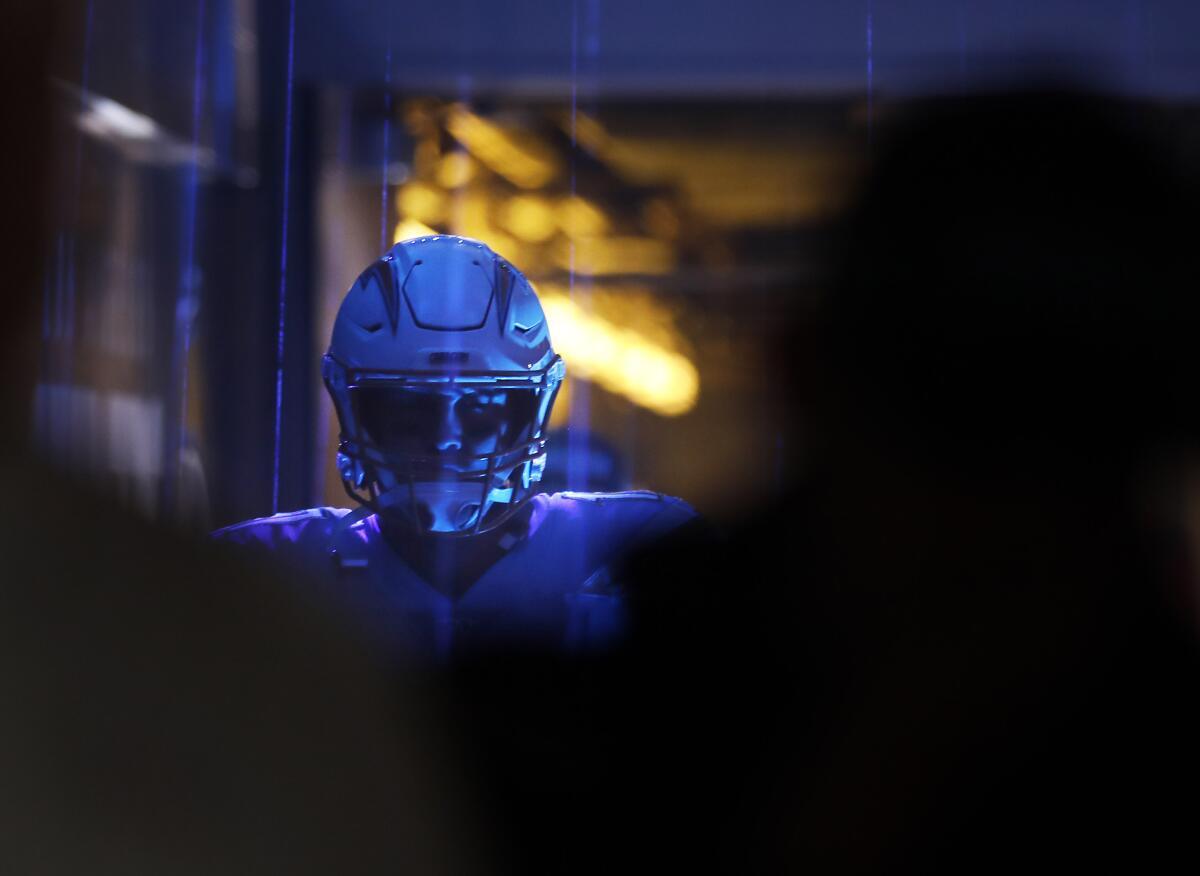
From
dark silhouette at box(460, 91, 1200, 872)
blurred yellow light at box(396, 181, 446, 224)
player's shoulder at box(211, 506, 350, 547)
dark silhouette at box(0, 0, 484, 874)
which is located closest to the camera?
dark silhouette at box(460, 91, 1200, 872)

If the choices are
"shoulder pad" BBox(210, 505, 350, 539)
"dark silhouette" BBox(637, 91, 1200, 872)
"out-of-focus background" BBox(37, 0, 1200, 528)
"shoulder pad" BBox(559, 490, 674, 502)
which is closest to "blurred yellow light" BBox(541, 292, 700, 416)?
"out-of-focus background" BBox(37, 0, 1200, 528)

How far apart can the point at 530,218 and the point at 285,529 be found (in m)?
0.49

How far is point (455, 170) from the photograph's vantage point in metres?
1.19

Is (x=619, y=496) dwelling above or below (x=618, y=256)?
below

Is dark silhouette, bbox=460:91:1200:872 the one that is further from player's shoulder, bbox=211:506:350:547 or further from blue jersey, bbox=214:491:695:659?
player's shoulder, bbox=211:506:350:547

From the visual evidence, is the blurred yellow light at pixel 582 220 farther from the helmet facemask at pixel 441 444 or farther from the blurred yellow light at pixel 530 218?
the helmet facemask at pixel 441 444

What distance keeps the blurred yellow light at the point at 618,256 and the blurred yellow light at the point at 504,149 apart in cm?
11

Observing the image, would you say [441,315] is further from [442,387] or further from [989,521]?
[989,521]

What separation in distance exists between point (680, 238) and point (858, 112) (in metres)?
0.26

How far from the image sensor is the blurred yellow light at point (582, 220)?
1.16 m

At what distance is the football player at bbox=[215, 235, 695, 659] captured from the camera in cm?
101

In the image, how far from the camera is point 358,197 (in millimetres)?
1180

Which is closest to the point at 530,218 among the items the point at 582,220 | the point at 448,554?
the point at 582,220

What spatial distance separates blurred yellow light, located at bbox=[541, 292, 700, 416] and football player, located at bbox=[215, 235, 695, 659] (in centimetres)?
4
